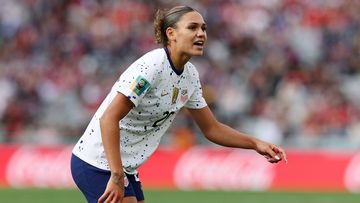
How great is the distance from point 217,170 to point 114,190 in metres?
10.5

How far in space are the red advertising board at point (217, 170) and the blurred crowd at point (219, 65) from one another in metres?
0.46

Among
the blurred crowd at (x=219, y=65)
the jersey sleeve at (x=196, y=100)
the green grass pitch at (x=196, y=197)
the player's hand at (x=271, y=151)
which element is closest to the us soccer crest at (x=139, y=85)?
the jersey sleeve at (x=196, y=100)

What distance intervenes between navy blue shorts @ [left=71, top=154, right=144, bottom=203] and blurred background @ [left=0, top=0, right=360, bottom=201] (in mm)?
10149

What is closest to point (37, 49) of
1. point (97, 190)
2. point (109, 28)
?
point (109, 28)

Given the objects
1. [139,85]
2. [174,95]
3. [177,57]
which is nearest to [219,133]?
[174,95]

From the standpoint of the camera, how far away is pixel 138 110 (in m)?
6.68

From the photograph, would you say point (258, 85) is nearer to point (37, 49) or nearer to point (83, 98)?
point (83, 98)

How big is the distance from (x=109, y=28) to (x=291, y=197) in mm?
7041

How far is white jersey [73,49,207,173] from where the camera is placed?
255 inches

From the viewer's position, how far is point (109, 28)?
20.6 m

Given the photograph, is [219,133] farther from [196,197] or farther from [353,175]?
[353,175]

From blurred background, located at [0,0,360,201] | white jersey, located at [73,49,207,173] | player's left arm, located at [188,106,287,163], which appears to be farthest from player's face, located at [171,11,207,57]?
blurred background, located at [0,0,360,201]

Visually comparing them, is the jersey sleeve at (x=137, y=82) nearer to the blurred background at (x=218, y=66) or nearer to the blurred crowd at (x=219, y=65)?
the blurred background at (x=218, y=66)

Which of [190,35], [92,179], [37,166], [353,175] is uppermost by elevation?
[353,175]
